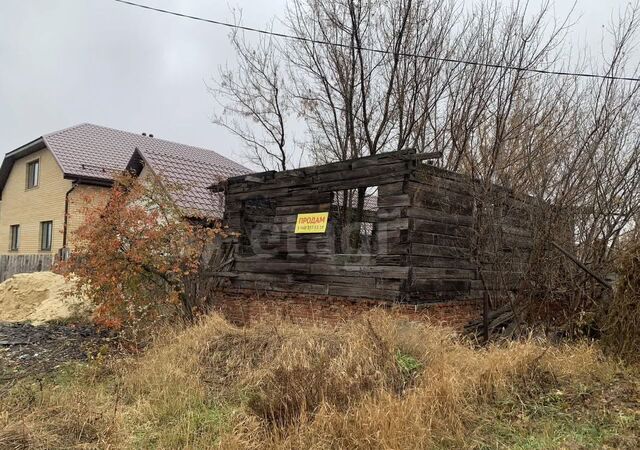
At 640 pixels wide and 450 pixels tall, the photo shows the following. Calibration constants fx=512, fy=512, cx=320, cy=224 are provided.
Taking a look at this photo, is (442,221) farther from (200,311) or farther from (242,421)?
(242,421)

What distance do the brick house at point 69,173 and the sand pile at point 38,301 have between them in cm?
468

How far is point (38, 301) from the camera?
12688 millimetres

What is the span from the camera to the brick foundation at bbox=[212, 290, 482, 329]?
832 cm

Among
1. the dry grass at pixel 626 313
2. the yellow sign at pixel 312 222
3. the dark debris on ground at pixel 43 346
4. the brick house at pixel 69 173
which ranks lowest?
the dark debris on ground at pixel 43 346

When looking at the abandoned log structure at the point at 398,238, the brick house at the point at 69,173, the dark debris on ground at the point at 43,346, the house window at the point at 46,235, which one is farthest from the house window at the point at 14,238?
the abandoned log structure at the point at 398,238

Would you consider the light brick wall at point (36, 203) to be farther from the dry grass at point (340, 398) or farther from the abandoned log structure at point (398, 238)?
the dry grass at point (340, 398)

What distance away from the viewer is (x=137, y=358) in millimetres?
6859

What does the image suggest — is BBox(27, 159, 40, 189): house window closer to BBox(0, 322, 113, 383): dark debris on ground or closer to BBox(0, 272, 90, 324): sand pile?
BBox(0, 272, 90, 324): sand pile

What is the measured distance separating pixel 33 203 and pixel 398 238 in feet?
67.5

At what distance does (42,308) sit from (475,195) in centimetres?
999

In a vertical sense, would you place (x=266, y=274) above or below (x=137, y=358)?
above

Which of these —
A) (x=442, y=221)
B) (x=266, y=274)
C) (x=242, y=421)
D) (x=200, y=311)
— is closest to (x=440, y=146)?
(x=442, y=221)

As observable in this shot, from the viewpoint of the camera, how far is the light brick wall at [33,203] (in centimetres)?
2150

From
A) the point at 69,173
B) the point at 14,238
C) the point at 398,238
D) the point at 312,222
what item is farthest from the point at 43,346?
the point at 14,238
